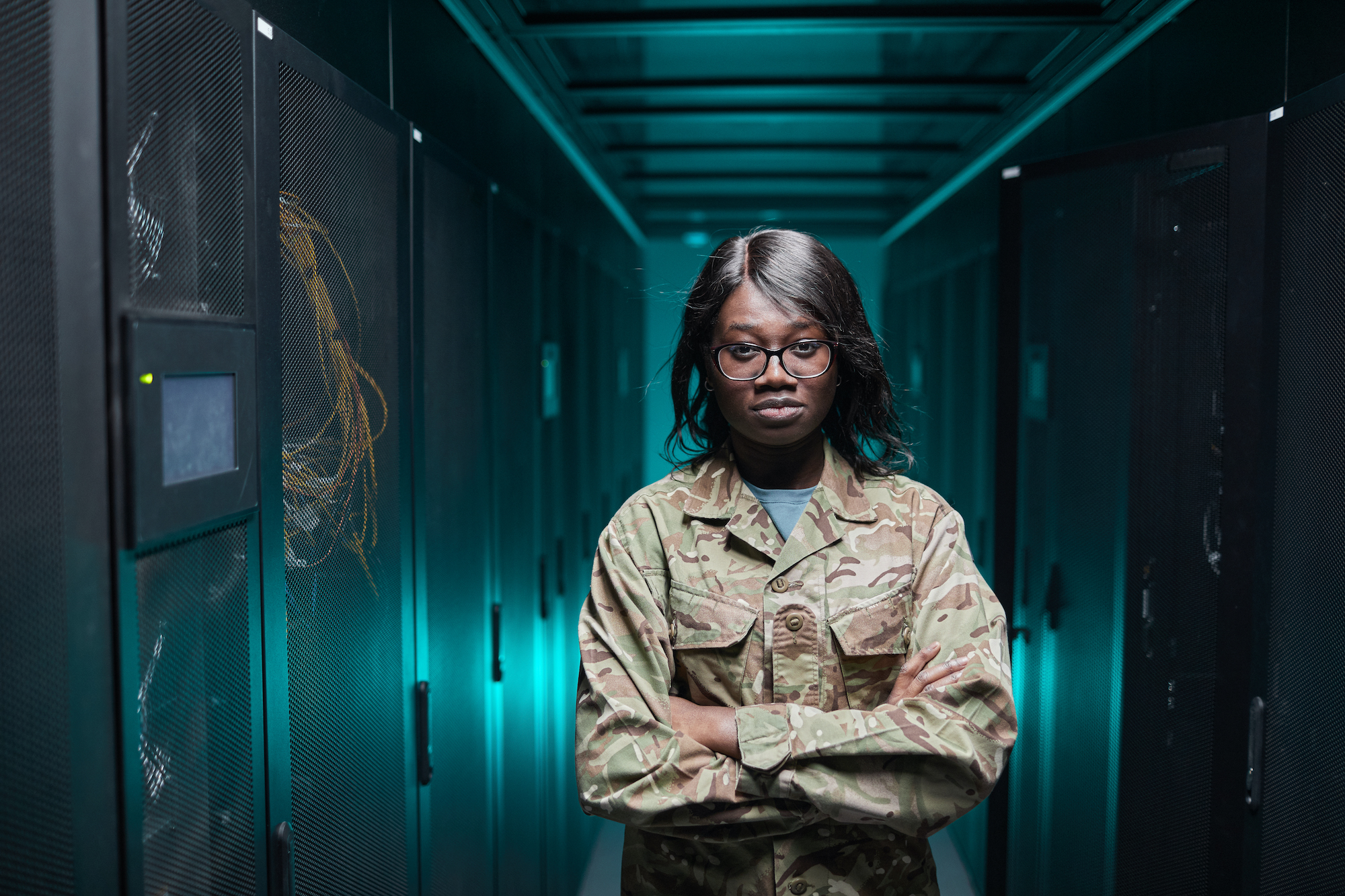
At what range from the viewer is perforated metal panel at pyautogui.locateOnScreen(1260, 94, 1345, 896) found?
1.44m

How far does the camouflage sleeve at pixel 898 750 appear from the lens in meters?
1.23

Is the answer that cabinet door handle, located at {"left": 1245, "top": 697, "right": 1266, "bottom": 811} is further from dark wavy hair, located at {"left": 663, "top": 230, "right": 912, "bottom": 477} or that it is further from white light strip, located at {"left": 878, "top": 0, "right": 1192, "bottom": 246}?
white light strip, located at {"left": 878, "top": 0, "right": 1192, "bottom": 246}

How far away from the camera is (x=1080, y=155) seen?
2.10m

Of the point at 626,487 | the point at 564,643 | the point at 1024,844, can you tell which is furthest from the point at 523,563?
the point at 626,487

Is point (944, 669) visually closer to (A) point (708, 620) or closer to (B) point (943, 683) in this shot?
(B) point (943, 683)

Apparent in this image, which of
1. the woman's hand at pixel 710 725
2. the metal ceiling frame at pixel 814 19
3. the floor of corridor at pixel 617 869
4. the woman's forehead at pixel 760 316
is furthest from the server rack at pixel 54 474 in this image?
the floor of corridor at pixel 617 869

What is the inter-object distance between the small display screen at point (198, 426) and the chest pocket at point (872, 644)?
3.01ft

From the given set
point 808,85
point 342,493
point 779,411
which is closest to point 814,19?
point 808,85

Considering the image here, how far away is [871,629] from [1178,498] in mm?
967

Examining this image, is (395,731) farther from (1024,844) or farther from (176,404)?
(1024,844)

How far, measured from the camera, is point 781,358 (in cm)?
135

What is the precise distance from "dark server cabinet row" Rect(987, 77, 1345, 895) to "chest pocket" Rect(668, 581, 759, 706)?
1.00 m

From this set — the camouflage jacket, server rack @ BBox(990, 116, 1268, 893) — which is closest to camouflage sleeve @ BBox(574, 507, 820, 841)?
the camouflage jacket

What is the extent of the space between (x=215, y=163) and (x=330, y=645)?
2.40 ft
